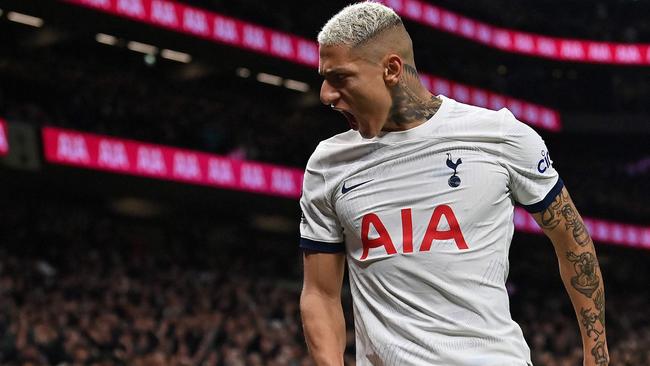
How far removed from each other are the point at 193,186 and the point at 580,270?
56.4 ft

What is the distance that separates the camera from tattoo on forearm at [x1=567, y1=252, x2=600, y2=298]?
2.85 metres

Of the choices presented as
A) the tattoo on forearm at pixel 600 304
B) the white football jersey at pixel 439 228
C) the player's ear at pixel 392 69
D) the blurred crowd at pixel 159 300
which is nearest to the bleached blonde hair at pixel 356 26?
the player's ear at pixel 392 69

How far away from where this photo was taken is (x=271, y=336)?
14.9 metres

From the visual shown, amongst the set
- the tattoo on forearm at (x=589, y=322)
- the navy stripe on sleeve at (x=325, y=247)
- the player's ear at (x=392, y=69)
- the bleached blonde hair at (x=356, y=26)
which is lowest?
the tattoo on forearm at (x=589, y=322)

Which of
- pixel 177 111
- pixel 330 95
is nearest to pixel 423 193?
pixel 330 95

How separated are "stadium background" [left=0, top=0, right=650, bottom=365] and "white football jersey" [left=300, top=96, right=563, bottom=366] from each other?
342 inches

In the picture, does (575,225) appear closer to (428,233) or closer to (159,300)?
(428,233)

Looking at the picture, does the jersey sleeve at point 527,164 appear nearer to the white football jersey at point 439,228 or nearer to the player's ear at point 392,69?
the white football jersey at point 439,228

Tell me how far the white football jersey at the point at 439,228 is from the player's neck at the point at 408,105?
1.0 inches

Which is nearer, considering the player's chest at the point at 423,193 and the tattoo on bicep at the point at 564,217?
the player's chest at the point at 423,193

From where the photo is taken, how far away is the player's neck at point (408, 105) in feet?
9.05

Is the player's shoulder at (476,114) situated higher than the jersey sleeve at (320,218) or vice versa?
the player's shoulder at (476,114)

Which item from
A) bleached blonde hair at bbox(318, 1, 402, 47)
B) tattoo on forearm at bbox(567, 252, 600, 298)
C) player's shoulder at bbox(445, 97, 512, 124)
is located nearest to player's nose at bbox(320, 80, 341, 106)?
bleached blonde hair at bbox(318, 1, 402, 47)

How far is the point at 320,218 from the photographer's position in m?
2.88
